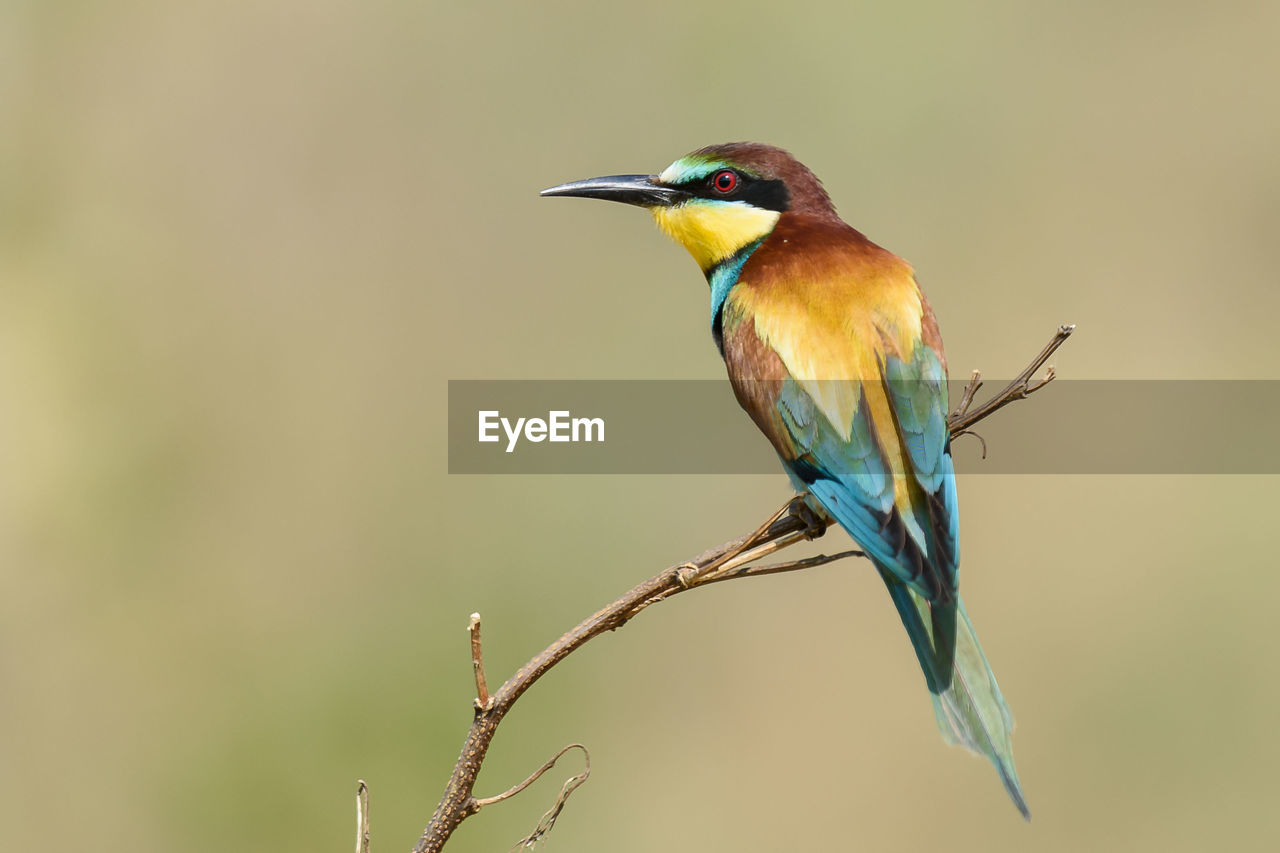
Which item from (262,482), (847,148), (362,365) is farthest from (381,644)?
(847,148)

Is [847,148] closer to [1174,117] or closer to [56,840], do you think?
[1174,117]

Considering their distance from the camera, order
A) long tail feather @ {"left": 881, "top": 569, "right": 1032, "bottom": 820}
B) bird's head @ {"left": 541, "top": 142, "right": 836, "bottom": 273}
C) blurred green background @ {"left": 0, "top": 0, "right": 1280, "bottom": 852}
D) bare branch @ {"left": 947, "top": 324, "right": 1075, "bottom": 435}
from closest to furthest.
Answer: bare branch @ {"left": 947, "top": 324, "right": 1075, "bottom": 435} < long tail feather @ {"left": 881, "top": 569, "right": 1032, "bottom": 820} < bird's head @ {"left": 541, "top": 142, "right": 836, "bottom": 273} < blurred green background @ {"left": 0, "top": 0, "right": 1280, "bottom": 852}

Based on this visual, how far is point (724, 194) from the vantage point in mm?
1871

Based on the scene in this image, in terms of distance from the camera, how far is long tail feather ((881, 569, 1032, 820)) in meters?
1.40

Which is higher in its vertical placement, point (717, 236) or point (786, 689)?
point (717, 236)

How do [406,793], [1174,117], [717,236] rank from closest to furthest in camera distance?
[717,236] < [406,793] < [1174,117]

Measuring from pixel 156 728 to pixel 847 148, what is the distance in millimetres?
2491

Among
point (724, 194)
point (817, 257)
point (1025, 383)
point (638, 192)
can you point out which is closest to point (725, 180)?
point (724, 194)

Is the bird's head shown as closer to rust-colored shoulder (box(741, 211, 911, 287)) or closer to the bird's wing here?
rust-colored shoulder (box(741, 211, 911, 287))

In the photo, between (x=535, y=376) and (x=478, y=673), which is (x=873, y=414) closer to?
(x=478, y=673)

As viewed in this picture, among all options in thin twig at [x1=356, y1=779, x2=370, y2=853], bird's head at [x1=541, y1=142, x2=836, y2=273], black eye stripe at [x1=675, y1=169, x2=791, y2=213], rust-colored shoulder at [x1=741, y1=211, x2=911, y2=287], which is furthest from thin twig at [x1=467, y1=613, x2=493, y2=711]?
black eye stripe at [x1=675, y1=169, x2=791, y2=213]

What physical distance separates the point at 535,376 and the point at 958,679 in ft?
7.10

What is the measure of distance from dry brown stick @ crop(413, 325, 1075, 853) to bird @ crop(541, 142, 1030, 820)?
211 mm

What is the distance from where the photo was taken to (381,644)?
3.07 m
